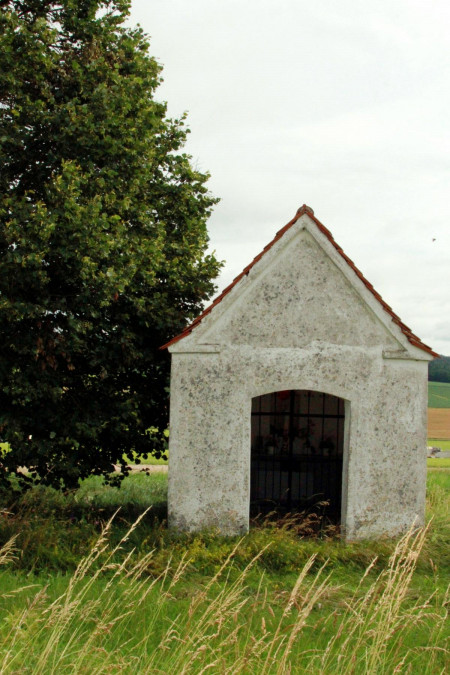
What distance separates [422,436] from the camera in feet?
32.6

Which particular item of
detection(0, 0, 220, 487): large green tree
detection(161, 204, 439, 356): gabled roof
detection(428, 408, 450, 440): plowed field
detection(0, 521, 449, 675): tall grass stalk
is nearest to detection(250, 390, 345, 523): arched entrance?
detection(0, 0, 220, 487): large green tree

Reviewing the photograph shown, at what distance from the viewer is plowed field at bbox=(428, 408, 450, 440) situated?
137ft

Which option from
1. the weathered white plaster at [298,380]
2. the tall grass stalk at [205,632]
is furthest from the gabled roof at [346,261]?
the tall grass stalk at [205,632]

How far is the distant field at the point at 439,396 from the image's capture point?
2262 inches

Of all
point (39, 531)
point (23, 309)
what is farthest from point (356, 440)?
point (23, 309)

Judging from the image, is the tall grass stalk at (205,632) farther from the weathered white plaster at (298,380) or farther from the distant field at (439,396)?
the distant field at (439,396)

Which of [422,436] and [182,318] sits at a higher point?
[182,318]

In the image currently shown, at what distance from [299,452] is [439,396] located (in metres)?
52.7

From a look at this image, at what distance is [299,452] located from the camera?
14.3 meters

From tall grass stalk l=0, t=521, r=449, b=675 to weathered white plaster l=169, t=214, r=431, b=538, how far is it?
191cm

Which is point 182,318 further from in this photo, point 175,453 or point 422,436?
point 422,436

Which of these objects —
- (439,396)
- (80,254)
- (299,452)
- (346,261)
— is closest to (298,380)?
(346,261)

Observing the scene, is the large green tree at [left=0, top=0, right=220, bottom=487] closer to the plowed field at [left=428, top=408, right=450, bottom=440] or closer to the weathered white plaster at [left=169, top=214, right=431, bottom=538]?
the weathered white plaster at [left=169, top=214, right=431, bottom=538]

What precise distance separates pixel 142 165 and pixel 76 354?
363 centimetres
